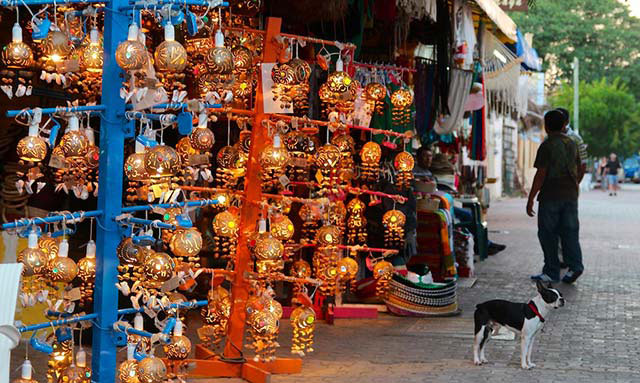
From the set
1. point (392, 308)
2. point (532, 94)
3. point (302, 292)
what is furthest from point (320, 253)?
point (532, 94)

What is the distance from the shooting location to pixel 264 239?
6496 mm

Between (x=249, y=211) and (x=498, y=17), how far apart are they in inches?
251

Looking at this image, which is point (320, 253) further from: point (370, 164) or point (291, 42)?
point (291, 42)

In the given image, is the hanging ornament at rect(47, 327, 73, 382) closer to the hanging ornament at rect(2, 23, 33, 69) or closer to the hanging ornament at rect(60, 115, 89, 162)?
the hanging ornament at rect(60, 115, 89, 162)

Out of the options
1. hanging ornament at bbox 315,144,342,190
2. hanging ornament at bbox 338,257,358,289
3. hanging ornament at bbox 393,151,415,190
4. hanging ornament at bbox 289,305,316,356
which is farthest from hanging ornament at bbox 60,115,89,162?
hanging ornament at bbox 393,151,415,190

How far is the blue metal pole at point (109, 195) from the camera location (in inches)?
181

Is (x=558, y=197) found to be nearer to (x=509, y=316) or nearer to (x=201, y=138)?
(x=509, y=316)

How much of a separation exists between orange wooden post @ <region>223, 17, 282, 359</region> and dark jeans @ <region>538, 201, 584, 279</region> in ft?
19.6

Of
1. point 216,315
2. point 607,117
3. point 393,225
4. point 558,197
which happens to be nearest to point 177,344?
point 216,315

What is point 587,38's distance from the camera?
57.1m

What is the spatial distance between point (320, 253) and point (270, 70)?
5.11 feet

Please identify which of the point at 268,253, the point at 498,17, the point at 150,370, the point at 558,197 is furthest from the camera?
the point at 498,17

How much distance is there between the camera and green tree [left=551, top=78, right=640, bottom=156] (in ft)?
177

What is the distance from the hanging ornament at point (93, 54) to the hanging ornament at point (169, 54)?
36cm
